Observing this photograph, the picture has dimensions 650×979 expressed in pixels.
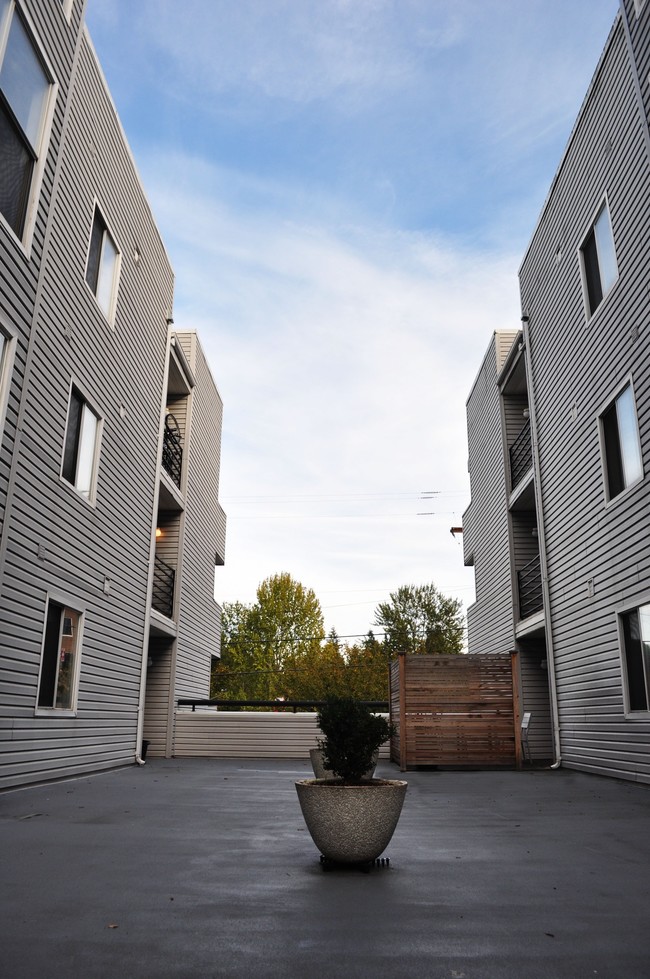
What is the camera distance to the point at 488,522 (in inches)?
778

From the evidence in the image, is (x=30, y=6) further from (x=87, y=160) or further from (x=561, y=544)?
(x=561, y=544)

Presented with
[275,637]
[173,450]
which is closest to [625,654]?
[173,450]

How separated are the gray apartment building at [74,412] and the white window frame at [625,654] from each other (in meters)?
7.53

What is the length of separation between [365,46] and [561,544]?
39.0 feet

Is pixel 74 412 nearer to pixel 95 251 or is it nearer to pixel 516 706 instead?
pixel 95 251

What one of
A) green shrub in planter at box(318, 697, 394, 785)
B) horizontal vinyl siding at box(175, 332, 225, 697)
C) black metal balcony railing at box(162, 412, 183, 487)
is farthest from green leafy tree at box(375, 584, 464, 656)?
green shrub in planter at box(318, 697, 394, 785)

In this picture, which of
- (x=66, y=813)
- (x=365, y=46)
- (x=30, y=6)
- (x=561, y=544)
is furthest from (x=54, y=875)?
(x=365, y=46)

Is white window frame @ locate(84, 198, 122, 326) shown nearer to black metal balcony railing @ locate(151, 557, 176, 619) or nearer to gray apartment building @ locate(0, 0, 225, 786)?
gray apartment building @ locate(0, 0, 225, 786)

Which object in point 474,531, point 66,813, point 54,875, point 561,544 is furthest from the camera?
point 474,531

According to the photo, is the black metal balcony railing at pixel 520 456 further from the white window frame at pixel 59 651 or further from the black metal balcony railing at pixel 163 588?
the white window frame at pixel 59 651

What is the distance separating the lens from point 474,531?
22.0m

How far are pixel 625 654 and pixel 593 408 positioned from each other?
148 inches

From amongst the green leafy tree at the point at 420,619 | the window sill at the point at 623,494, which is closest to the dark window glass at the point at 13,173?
the window sill at the point at 623,494

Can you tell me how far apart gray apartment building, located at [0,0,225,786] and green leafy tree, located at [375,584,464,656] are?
33.7 m
